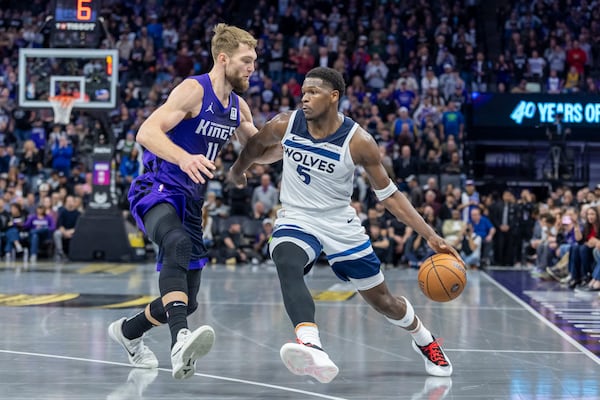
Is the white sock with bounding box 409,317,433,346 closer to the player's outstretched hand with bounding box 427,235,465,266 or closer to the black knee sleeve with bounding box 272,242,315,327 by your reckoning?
the player's outstretched hand with bounding box 427,235,465,266

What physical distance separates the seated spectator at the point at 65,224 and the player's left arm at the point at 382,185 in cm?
1424

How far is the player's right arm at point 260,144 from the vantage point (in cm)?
629

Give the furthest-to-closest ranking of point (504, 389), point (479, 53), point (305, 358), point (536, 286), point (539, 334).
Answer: point (479, 53), point (536, 286), point (539, 334), point (504, 389), point (305, 358)

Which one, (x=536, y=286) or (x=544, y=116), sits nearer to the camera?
(x=536, y=286)

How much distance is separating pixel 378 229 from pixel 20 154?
905cm

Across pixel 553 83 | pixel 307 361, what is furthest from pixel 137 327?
pixel 553 83

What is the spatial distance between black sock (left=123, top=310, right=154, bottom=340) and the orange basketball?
183 cm

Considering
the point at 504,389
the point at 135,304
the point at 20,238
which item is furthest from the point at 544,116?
the point at 504,389

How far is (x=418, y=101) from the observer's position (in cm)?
2284

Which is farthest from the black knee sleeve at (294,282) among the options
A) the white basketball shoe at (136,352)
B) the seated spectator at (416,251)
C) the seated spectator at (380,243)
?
the seated spectator at (416,251)

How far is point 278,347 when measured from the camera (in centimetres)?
775

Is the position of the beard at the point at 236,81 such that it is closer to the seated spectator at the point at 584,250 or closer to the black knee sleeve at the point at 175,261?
the black knee sleeve at the point at 175,261

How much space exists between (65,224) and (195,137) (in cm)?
1418

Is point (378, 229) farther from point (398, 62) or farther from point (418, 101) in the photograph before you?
point (398, 62)
